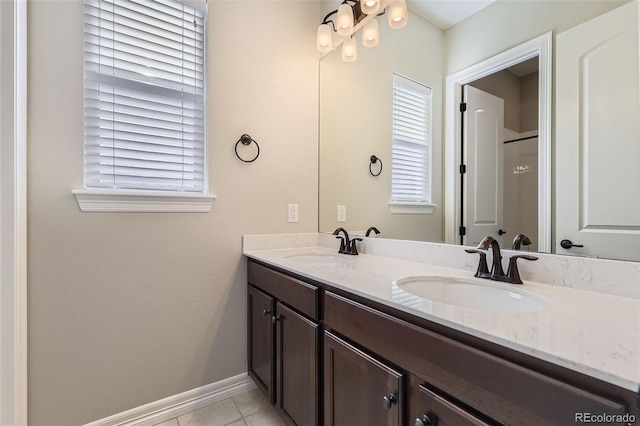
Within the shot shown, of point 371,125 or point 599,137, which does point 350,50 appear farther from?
point 599,137

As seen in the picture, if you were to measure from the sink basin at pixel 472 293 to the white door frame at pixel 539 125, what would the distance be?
0.24m

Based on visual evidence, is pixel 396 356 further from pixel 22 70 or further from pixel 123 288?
pixel 22 70

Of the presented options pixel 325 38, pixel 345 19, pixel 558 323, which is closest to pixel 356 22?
pixel 345 19

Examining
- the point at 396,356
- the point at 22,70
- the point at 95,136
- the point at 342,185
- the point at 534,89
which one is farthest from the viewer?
the point at 342,185

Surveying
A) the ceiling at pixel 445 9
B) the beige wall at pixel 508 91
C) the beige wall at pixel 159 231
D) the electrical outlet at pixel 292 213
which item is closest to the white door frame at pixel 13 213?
the beige wall at pixel 159 231

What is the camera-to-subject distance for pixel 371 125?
1844mm

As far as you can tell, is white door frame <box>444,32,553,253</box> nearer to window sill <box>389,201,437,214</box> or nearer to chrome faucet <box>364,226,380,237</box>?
window sill <box>389,201,437,214</box>

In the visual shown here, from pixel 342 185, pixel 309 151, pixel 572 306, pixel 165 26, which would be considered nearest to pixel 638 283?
pixel 572 306

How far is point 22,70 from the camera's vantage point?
1.21 metres

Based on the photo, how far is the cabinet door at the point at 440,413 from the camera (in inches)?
25.6

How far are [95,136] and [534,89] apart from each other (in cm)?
191

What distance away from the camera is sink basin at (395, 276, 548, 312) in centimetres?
92

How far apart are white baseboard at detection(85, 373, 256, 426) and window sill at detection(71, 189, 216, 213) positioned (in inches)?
40.5

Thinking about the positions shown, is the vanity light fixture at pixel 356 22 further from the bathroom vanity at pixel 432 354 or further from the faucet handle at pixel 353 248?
the bathroom vanity at pixel 432 354
